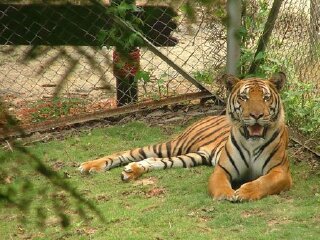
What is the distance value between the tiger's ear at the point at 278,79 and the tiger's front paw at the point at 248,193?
96 centimetres

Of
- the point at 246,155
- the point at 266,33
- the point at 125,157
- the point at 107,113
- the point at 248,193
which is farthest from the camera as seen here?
the point at 107,113

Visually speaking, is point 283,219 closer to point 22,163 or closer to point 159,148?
point 159,148

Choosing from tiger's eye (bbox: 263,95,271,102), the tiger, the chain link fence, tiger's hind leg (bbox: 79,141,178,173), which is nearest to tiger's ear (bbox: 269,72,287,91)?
the tiger

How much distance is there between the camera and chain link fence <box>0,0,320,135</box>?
238cm

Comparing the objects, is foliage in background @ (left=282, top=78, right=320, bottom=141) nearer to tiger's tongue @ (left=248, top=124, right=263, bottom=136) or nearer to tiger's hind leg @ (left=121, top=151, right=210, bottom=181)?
tiger's tongue @ (left=248, top=124, right=263, bottom=136)

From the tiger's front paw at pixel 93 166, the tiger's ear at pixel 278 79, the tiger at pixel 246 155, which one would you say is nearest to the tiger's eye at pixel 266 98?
the tiger at pixel 246 155

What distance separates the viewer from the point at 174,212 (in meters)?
5.99

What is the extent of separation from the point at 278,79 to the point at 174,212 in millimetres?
1512

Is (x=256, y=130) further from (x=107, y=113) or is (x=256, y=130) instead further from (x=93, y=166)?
(x=107, y=113)

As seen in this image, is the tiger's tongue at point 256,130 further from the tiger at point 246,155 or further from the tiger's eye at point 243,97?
the tiger's eye at point 243,97

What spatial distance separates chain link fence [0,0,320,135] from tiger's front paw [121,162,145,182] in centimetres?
75

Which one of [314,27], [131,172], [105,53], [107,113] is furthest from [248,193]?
[105,53]

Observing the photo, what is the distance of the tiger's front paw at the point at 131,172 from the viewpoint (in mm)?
6914

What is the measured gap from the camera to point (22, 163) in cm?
277
